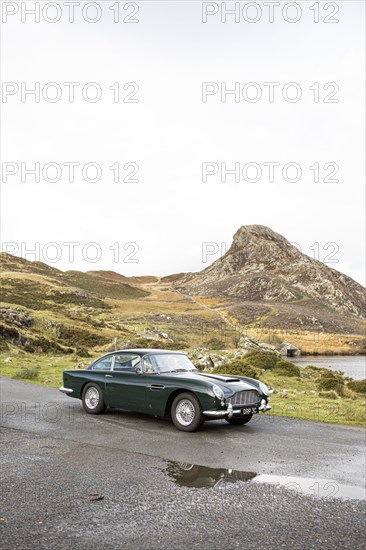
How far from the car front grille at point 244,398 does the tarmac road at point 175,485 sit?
630 mm

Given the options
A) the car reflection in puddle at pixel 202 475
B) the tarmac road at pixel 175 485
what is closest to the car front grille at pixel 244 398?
the tarmac road at pixel 175 485

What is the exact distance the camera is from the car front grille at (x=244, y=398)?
10.4 m

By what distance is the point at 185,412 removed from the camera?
10477mm

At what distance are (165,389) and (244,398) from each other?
1620mm

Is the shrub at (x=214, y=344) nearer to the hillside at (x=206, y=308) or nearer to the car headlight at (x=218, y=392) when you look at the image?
the hillside at (x=206, y=308)

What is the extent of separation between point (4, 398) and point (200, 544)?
1176cm

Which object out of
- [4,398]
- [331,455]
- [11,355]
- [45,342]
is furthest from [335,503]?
[45,342]

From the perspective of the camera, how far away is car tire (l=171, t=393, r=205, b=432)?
10188 mm

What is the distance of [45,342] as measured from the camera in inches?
1561

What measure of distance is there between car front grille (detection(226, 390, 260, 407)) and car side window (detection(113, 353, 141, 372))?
2.23 meters

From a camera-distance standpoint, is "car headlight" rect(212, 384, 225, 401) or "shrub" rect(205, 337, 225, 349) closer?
"car headlight" rect(212, 384, 225, 401)

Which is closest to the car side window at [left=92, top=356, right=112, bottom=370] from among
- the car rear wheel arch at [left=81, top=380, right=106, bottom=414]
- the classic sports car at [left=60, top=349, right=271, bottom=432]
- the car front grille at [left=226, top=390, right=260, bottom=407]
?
the classic sports car at [left=60, top=349, right=271, bottom=432]

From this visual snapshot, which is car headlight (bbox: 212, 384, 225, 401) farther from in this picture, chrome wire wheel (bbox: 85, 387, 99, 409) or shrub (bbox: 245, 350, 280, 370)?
shrub (bbox: 245, 350, 280, 370)

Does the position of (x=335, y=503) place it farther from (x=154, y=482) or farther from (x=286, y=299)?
(x=286, y=299)
